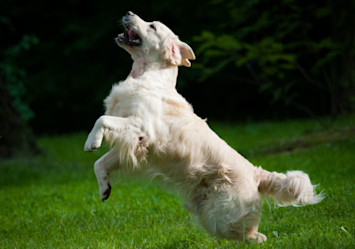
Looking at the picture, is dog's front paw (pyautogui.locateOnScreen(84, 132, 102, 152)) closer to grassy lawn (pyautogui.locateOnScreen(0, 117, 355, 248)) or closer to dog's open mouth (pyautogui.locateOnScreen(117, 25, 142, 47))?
grassy lawn (pyautogui.locateOnScreen(0, 117, 355, 248))

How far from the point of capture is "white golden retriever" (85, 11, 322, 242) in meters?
4.34

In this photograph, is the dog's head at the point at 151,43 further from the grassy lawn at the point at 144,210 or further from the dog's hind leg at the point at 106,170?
the grassy lawn at the point at 144,210

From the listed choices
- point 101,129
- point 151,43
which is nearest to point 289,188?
point 101,129

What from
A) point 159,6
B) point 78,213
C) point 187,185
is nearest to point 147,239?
point 187,185

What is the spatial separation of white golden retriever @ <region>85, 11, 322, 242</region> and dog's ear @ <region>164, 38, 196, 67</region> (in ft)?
1.28

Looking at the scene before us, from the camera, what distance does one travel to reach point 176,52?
5105 millimetres

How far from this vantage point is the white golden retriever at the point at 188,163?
434 cm

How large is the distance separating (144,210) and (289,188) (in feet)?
7.30

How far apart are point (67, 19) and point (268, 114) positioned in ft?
29.3

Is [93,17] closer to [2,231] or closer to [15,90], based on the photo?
[15,90]

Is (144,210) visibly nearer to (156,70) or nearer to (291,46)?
(156,70)

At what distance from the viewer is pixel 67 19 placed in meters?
19.5

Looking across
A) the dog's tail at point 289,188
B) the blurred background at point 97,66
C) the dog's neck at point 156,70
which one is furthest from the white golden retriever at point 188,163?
the blurred background at point 97,66

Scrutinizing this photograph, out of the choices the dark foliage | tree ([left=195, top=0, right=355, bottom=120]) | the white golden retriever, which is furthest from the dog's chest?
the dark foliage
